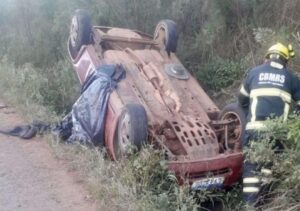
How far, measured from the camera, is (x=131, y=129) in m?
5.44

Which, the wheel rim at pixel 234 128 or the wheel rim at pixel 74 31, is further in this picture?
the wheel rim at pixel 74 31

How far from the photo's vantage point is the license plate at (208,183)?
5.30 metres

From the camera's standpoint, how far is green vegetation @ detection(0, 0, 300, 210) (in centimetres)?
486

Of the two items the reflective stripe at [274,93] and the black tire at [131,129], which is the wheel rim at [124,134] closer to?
the black tire at [131,129]

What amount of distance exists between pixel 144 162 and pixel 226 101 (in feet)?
11.3

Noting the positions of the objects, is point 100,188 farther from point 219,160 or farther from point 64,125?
point 64,125

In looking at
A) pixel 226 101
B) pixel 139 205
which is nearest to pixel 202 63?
pixel 226 101

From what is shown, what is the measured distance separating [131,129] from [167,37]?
2731 millimetres

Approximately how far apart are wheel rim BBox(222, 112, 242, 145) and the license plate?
70 cm

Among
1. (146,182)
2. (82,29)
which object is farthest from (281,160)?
(82,29)

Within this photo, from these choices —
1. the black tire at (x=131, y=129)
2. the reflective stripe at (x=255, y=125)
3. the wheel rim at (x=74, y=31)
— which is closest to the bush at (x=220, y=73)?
the wheel rim at (x=74, y=31)

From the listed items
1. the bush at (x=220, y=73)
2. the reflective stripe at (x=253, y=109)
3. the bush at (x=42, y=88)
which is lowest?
the bush at (x=42, y=88)

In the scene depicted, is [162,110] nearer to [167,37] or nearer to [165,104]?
[165,104]

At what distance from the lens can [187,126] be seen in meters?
5.96
